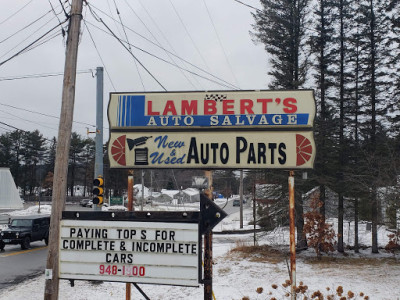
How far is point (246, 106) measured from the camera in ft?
23.7

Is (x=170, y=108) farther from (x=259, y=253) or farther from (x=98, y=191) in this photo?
(x=259, y=253)

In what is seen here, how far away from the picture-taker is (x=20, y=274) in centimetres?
1480

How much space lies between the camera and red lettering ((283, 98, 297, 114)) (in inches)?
280

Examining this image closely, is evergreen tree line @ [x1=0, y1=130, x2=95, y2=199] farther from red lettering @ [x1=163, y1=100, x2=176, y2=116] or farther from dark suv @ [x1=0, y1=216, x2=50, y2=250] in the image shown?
red lettering @ [x1=163, y1=100, x2=176, y2=116]

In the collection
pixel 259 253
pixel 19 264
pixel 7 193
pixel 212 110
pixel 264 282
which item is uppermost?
pixel 212 110

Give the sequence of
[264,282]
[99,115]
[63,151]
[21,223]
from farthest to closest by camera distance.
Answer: [21,223]
[99,115]
[264,282]
[63,151]

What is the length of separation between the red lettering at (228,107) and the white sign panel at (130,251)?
7.04ft

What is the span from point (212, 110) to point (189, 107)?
444 millimetres

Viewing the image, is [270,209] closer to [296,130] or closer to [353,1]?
[353,1]

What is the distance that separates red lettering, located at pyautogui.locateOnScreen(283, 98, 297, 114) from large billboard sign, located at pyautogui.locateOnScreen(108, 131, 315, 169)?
38 centimetres

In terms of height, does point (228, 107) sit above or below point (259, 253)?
above

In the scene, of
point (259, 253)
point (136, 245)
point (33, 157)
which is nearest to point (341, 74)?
point (259, 253)

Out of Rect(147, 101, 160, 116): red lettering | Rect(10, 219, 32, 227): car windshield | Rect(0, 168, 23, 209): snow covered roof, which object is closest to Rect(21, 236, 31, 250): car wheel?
Rect(10, 219, 32, 227): car windshield

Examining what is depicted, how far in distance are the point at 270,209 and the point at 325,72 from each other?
7.79 meters
